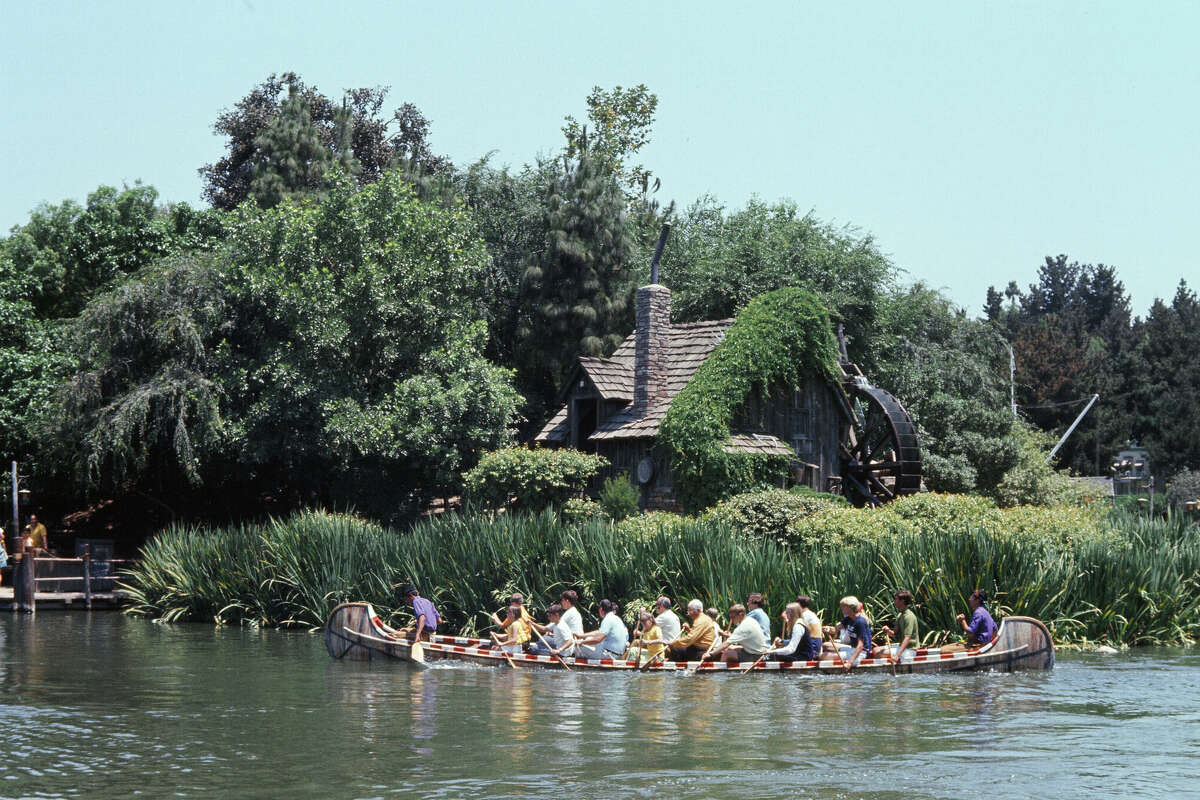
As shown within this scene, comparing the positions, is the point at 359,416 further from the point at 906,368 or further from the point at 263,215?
the point at 906,368

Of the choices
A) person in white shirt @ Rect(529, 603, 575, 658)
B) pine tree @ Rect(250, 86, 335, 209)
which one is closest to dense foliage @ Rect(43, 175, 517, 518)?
pine tree @ Rect(250, 86, 335, 209)

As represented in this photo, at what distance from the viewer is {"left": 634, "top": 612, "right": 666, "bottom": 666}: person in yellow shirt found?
25.2 m

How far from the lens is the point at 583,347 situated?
5191 cm

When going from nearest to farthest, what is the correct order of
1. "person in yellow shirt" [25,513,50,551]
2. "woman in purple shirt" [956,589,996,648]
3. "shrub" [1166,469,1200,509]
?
"woman in purple shirt" [956,589,996,648]
"person in yellow shirt" [25,513,50,551]
"shrub" [1166,469,1200,509]

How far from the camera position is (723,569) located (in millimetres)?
27359

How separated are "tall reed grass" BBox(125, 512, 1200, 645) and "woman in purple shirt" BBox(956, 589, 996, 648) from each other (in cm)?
168

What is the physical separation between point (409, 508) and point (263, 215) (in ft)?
33.0

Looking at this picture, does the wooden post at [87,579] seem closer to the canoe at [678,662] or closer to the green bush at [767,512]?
the canoe at [678,662]

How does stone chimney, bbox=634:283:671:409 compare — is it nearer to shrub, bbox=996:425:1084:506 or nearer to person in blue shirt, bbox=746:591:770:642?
person in blue shirt, bbox=746:591:770:642

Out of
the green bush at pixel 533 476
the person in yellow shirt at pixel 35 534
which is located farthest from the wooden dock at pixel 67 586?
the green bush at pixel 533 476

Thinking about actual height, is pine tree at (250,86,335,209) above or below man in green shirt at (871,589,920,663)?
above

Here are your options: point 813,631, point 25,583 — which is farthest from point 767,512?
point 25,583

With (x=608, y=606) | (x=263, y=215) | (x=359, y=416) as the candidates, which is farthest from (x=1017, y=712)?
(x=263, y=215)

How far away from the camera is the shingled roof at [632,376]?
124 ft
